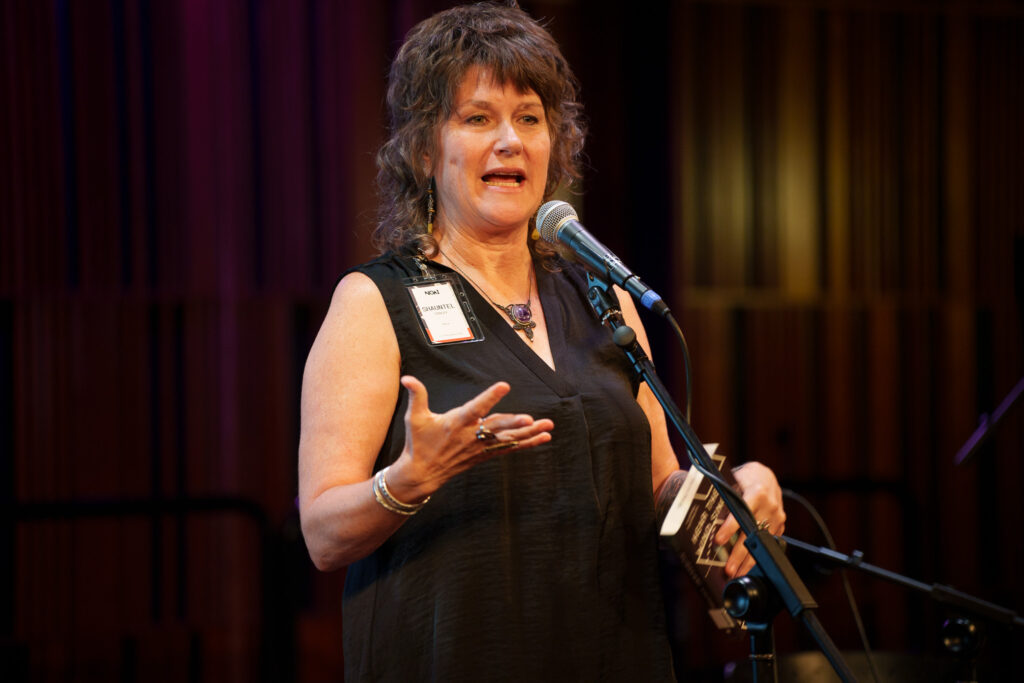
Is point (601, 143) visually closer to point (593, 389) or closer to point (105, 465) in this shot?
point (105, 465)

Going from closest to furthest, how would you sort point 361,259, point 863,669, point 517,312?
point 517,312, point 863,669, point 361,259

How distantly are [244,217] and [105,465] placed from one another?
3.87ft

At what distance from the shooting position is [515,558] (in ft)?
5.21

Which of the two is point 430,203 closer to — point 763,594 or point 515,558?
point 515,558

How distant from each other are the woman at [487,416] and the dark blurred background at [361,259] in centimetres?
188

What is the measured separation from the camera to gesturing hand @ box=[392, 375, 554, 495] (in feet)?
4.14

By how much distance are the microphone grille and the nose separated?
0.11 metres

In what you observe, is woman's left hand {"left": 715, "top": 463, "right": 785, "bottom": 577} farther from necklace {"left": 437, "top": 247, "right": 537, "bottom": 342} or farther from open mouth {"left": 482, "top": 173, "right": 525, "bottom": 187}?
open mouth {"left": 482, "top": 173, "right": 525, "bottom": 187}

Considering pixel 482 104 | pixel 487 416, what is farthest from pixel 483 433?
pixel 482 104

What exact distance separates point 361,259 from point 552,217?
2780 mm

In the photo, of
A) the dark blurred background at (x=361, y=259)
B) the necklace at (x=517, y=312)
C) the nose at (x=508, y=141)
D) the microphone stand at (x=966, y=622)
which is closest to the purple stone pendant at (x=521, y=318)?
the necklace at (x=517, y=312)

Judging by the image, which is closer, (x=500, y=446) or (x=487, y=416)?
(x=500, y=446)

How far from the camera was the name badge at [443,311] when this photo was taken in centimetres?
165

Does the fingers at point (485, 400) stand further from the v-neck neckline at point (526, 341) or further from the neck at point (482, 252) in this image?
the neck at point (482, 252)
